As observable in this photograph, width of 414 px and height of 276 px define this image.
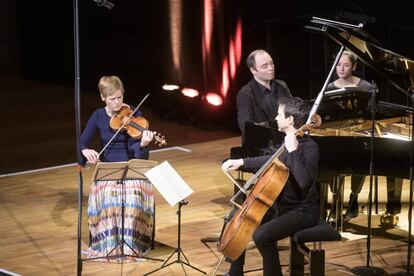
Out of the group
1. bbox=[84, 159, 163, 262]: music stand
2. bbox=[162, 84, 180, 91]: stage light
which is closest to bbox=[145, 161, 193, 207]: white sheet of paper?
bbox=[84, 159, 163, 262]: music stand

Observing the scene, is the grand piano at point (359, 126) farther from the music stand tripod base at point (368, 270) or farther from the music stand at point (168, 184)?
the music stand at point (168, 184)

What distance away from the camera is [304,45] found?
12.0 m

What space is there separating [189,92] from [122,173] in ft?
15.0

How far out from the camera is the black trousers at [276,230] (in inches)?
253

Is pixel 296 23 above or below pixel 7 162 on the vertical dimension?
above

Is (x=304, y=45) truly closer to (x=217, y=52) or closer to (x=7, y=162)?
(x=217, y=52)

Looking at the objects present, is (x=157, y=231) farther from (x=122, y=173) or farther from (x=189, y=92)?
(x=189, y=92)

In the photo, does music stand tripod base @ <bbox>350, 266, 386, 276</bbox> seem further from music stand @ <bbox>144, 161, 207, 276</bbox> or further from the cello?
music stand @ <bbox>144, 161, 207, 276</bbox>

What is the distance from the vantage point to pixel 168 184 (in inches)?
266

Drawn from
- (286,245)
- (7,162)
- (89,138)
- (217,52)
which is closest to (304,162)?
(286,245)

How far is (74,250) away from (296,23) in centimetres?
546

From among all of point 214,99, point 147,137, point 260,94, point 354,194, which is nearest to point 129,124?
point 147,137

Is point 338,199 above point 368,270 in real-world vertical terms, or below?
above

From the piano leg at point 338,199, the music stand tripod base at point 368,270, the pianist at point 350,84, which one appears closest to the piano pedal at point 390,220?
the pianist at point 350,84
